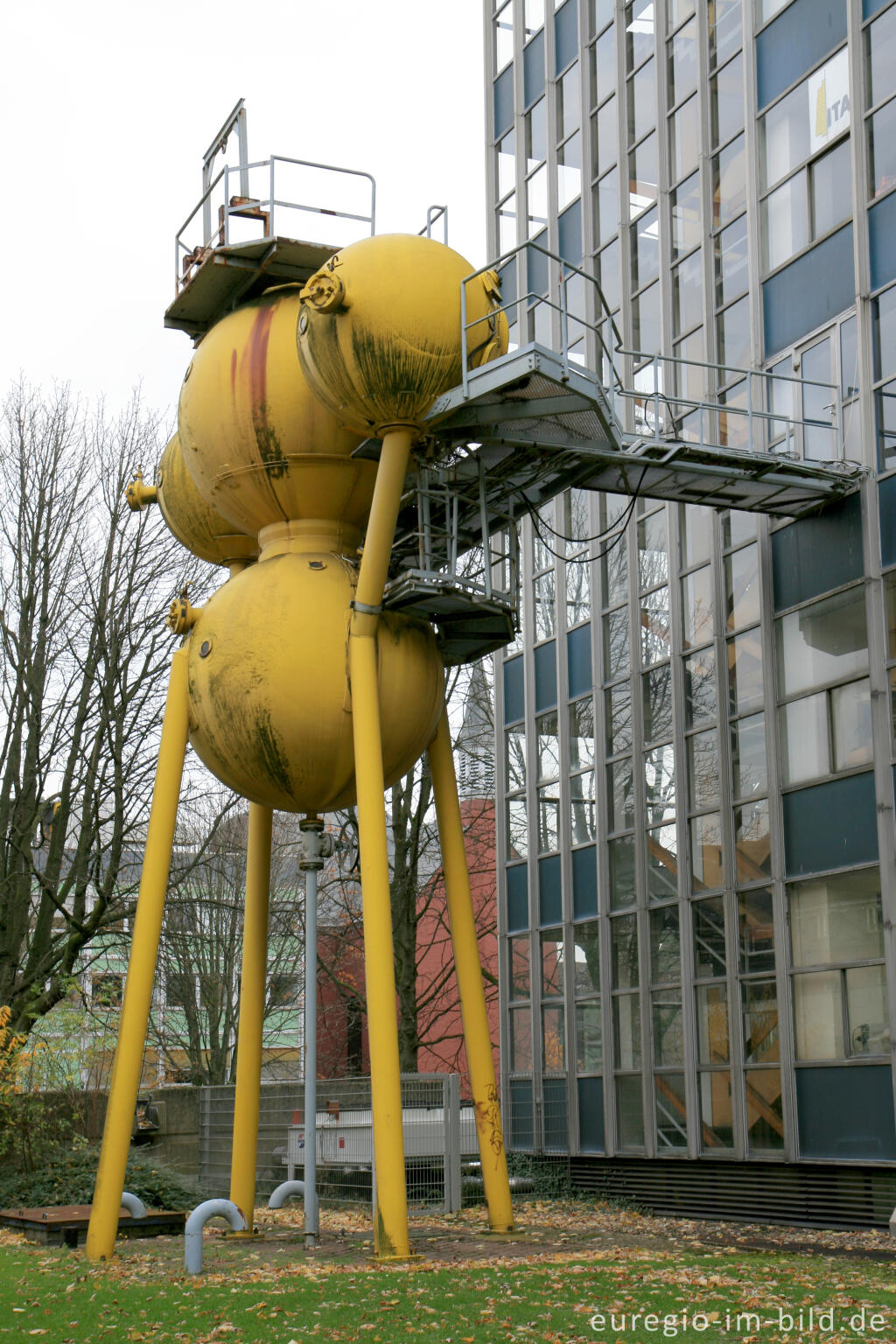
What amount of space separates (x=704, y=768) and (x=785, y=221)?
7.55 meters

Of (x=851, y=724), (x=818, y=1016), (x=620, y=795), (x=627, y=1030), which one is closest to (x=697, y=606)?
(x=620, y=795)

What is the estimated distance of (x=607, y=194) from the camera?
2488cm

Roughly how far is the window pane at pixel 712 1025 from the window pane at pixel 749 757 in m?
2.71

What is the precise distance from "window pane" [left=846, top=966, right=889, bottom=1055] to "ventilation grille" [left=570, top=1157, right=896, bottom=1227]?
1.38 m

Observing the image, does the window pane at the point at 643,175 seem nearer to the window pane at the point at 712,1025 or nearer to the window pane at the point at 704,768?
the window pane at the point at 704,768

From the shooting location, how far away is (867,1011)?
1725 cm

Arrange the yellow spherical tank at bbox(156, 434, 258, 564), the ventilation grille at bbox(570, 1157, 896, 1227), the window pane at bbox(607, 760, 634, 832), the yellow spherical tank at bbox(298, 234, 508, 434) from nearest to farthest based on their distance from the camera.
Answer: the yellow spherical tank at bbox(298, 234, 508, 434), the ventilation grille at bbox(570, 1157, 896, 1227), the yellow spherical tank at bbox(156, 434, 258, 564), the window pane at bbox(607, 760, 634, 832)

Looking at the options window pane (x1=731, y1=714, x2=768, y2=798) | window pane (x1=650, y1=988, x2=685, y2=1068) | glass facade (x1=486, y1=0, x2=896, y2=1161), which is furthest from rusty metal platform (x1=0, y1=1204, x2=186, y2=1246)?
window pane (x1=731, y1=714, x2=768, y2=798)

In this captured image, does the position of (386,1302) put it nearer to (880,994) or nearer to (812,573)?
(880,994)

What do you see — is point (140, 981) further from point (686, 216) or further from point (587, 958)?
point (686, 216)

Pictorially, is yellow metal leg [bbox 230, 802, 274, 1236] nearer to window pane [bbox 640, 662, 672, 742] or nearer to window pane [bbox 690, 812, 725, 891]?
window pane [bbox 690, 812, 725, 891]

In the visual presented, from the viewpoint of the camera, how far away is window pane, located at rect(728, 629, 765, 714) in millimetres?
19703

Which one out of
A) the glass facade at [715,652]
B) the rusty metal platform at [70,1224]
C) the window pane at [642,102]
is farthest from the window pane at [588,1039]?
the window pane at [642,102]

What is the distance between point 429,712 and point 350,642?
1.48 meters
